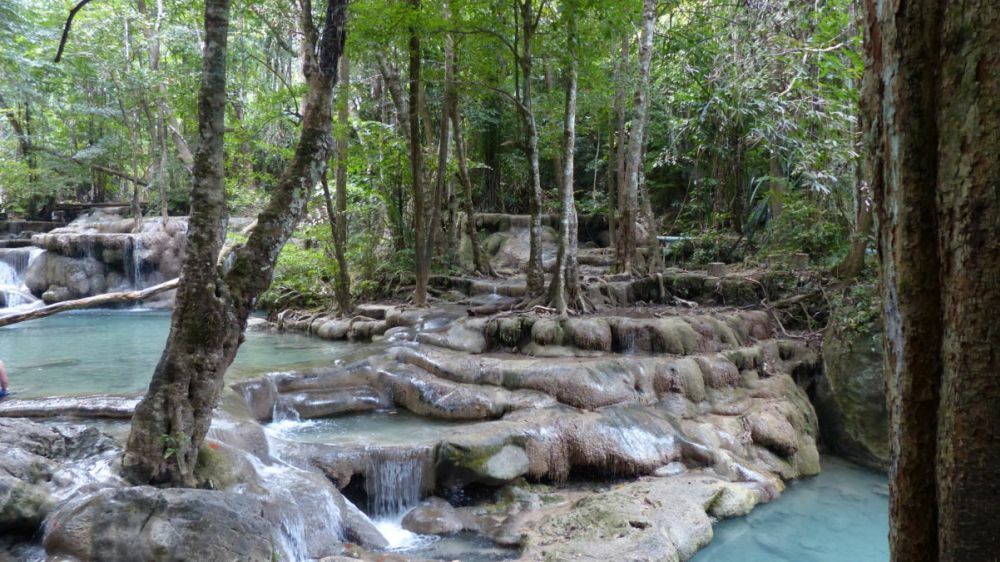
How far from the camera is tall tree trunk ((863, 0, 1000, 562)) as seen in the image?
1306 mm

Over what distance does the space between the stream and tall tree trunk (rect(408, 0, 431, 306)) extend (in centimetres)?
186

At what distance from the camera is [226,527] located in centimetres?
412

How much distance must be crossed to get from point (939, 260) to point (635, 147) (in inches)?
421

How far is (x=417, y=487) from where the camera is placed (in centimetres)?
644

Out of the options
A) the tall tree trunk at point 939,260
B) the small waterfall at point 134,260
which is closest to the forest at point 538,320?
the tall tree trunk at point 939,260

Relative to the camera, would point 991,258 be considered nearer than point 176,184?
Yes

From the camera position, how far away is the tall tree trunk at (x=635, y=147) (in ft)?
36.4

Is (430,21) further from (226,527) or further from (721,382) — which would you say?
(226,527)

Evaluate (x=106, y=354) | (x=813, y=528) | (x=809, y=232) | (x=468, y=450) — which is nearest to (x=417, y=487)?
(x=468, y=450)

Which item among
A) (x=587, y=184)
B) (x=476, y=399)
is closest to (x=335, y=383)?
(x=476, y=399)

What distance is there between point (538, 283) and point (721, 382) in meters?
3.52

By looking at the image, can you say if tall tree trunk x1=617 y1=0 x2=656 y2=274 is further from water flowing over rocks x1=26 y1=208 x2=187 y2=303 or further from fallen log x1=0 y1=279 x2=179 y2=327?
water flowing over rocks x1=26 y1=208 x2=187 y2=303

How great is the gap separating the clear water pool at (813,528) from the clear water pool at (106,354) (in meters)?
5.72

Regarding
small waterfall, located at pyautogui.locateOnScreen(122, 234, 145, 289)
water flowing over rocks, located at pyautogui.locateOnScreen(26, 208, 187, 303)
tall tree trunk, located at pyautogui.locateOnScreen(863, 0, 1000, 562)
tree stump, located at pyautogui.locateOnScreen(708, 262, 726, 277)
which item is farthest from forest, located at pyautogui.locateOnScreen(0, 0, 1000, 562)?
small waterfall, located at pyautogui.locateOnScreen(122, 234, 145, 289)
